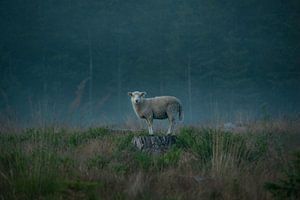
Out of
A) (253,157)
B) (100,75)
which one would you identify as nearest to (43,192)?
(253,157)

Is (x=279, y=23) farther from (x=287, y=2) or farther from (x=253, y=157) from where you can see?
(x=253, y=157)

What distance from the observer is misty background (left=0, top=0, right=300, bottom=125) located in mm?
39856

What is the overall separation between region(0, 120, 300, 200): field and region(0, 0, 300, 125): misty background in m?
26.6

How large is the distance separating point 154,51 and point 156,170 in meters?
39.7

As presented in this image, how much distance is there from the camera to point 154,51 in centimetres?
4653

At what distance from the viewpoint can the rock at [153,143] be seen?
9.26 m

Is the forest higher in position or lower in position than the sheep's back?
higher

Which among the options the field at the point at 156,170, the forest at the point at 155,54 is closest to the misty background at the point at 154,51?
the forest at the point at 155,54

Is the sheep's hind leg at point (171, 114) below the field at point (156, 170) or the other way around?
the other way around

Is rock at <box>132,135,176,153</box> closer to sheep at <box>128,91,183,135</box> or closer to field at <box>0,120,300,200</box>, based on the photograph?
field at <box>0,120,300,200</box>

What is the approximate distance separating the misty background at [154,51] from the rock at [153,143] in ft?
83.9

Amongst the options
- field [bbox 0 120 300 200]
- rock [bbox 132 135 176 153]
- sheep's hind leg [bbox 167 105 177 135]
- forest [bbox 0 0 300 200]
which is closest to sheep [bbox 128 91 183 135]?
sheep's hind leg [bbox 167 105 177 135]

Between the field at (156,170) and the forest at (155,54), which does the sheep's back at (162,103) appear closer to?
the field at (156,170)

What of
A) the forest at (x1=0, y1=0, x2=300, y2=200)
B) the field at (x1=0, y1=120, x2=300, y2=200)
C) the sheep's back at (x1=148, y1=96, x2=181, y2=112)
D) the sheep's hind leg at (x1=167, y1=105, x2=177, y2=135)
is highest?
the forest at (x1=0, y1=0, x2=300, y2=200)
